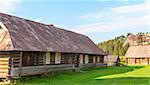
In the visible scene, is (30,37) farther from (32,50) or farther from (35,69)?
(35,69)

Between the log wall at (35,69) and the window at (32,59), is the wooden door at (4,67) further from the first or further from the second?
→ the window at (32,59)

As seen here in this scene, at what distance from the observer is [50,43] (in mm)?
32188

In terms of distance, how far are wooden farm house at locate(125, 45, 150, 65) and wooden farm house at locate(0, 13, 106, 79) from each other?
102 ft

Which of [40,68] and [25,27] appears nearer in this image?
[40,68]

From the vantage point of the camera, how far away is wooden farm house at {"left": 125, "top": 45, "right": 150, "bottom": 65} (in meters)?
68.5

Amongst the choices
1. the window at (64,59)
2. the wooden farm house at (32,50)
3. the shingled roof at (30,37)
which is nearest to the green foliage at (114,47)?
the wooden farm house at (32,50)

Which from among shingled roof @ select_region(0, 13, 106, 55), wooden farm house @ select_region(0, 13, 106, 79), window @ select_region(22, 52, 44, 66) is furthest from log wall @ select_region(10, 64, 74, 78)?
shingled roof @ select_region(0, 13, 106, 55)

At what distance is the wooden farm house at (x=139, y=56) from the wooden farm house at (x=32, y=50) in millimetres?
31126

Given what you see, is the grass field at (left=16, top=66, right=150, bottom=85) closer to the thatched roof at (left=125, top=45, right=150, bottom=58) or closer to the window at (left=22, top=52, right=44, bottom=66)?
the window at (left=22, top=52, right=44, bottom=66)

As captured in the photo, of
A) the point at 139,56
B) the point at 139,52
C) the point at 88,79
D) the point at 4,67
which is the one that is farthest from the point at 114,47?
the point at 4,67

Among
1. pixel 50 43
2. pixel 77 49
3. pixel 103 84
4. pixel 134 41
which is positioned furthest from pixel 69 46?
pixel 134 41

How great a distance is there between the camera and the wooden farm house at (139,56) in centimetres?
6850

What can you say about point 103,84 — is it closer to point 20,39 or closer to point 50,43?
point 20,39

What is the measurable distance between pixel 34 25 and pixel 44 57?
5.37m
